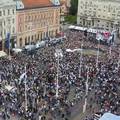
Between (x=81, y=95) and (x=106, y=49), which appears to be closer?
(x=81, y=95)

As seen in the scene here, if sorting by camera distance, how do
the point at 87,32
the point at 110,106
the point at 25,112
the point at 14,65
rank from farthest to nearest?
the point at 87,32 → the point at 14,65 → the point at 110,106 → the point at 25,112

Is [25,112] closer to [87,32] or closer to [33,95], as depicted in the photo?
[33,95]

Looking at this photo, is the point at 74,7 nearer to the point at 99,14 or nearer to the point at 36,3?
the point at 99,14

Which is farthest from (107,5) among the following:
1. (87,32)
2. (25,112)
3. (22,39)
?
(25,112)

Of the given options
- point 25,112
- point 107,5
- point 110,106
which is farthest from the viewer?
point 107,5

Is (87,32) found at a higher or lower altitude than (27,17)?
lower

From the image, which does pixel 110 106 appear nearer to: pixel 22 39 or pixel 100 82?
pixel 100 82

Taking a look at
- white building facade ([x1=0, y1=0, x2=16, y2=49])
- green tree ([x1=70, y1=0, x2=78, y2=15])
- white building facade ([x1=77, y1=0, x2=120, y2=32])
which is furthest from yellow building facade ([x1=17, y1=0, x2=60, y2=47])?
green tree ([x1=70, y1=0, x2=78, y2=15])

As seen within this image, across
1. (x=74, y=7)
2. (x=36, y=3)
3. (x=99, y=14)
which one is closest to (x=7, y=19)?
(x=36, y=3)
